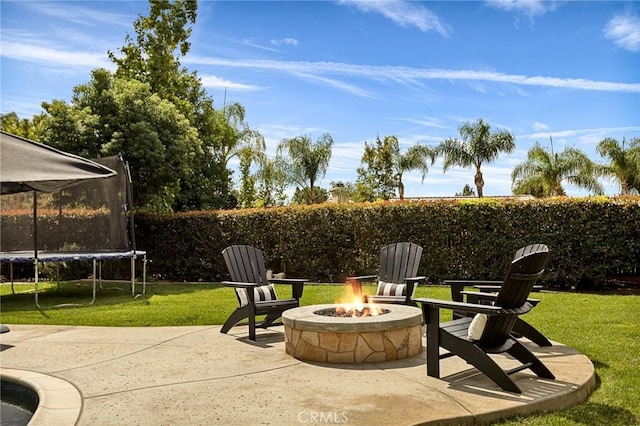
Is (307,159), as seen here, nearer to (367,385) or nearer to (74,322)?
(74,322)

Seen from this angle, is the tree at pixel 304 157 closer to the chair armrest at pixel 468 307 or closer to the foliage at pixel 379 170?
the foliage at pixel 379 170

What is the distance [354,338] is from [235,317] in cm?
173

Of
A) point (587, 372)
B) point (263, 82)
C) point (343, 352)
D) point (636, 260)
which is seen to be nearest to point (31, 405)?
point (343, 352)

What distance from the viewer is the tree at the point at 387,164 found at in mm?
35844

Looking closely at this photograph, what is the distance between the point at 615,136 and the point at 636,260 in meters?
29.5

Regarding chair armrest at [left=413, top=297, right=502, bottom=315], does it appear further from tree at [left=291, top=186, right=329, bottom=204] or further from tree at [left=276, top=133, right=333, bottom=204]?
tree at [left=291, top=186, right=329, bottom=204]

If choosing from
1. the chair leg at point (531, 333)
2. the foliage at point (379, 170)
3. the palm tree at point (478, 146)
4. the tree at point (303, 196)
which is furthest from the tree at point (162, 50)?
the palm tree at point (478, 146)

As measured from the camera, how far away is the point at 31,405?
401cm

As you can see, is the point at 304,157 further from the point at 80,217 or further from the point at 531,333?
the point at 531,333

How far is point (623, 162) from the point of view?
35.6m

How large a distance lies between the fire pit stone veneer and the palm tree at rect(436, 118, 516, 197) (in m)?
30.3

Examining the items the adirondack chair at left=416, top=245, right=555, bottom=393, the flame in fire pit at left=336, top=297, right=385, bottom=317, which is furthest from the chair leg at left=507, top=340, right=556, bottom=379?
the flame in fire pit at left=336, top=297, right=385, bottom=317

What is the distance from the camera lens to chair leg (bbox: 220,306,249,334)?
5.72 m

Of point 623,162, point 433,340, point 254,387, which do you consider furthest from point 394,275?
point 623,162
